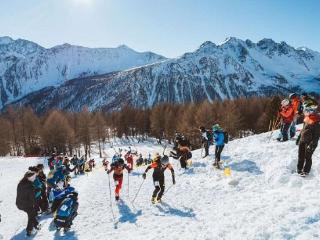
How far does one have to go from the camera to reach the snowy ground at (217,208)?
1232 cm

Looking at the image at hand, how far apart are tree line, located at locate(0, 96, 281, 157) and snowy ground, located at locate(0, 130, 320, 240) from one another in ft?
206

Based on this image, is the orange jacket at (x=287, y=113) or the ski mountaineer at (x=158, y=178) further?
the orange jacket at (x=287, y=113)

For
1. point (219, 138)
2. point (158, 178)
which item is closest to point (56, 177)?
point (158, 178)

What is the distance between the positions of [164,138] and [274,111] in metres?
44.3

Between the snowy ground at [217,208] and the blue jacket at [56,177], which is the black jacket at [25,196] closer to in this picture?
the snowy ground at [217,208]

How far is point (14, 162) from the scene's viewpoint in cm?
6203

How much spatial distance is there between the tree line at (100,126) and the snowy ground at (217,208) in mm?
62870

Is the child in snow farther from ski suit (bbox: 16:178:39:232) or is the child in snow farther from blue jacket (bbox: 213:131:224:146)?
ski suit (bbox: 16:178:39:232)

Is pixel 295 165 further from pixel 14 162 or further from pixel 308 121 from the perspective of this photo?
pixel 14 162

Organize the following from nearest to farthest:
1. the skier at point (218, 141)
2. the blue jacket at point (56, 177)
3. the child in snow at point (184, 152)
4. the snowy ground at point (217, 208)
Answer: the snowy ground at point (217, 208) → the blue jacket at point (56, 177) → the skier at point (218, 141) → the child in snow at point (184, 152)

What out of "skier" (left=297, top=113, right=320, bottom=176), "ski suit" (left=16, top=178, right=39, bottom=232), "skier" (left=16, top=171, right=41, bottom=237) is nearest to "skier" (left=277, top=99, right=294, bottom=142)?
"skier" (left=297, top=113, right=320, bottom=176)

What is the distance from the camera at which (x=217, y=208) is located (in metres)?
16.2

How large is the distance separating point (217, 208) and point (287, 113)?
494 inches

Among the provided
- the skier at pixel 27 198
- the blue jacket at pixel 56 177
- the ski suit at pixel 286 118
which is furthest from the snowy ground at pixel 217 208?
the blue jacket at pixel 56 177
